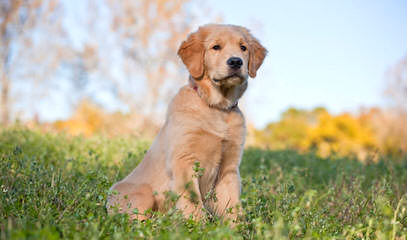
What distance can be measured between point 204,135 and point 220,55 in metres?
0.76

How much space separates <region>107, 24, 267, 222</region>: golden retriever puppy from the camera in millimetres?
3049

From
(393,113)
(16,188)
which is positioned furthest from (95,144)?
(393,113)

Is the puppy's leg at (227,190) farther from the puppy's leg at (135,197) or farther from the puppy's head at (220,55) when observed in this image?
the puppy's head at (220,55)

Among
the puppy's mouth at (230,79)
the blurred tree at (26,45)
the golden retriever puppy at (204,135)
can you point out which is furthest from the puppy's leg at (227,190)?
the blurred tree at (26,45)

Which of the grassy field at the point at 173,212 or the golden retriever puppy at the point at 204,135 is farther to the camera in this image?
the golden retriever puppy at the point at 204,135

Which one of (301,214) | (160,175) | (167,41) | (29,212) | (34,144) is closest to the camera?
(29,212)

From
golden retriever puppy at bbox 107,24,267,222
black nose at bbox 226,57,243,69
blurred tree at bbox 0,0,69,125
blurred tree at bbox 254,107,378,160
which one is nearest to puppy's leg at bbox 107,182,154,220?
golden retriever puppy at bbox 107,24,267,222

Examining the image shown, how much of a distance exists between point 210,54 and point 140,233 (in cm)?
193

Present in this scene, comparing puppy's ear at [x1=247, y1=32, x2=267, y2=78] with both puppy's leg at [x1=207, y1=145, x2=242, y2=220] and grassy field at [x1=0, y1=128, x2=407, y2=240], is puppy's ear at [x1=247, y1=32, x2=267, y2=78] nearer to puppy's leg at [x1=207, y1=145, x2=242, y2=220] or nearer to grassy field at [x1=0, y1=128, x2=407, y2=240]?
puppy's leg at [x1=207, y1=145, x2=242, y2=220]

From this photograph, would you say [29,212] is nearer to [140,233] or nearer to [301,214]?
[140,233]

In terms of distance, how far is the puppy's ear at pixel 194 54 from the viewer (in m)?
3.34

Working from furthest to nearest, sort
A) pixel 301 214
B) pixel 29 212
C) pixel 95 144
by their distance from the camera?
pixel 95 144, pixel 301 214, pixel 29 212

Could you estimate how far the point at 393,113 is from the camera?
1037 inches

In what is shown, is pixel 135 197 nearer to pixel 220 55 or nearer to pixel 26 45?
pixel 220 55
